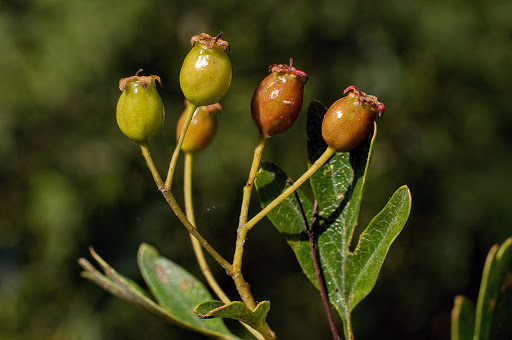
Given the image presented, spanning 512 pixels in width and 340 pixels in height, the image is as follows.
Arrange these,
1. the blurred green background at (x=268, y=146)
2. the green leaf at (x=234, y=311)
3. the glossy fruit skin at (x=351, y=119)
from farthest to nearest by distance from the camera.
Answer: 1. the blurred green background at (x=268, y=146)
2. the glossy fruit skin at (x=351, y=119)
3. the green leaf at (x=234, y=311)

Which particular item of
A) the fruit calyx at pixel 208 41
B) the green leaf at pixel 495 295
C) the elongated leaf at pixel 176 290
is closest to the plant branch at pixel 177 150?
the fruit calyx at pixel 208 41

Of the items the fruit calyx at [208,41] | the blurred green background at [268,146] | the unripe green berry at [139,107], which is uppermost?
the fruit calyx at [208,41]

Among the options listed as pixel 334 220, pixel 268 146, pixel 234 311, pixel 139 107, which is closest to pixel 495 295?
pixel 334 220

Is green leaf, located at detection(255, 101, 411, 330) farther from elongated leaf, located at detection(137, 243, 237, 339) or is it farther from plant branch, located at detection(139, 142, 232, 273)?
elongated leaf, located at detection(137, 243, 237, 339)

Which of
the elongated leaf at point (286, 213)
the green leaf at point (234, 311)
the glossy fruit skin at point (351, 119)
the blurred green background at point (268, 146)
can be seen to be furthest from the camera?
the blurred green background at point (268, 146)

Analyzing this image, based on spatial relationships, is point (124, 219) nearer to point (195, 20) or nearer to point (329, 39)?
point (195, 20)

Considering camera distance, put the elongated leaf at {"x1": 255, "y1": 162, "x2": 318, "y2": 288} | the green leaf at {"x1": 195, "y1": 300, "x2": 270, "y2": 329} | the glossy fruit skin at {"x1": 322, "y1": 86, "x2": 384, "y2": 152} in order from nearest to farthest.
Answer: the green leaf at {"x1": 195, "y1": 300, "x2": 270, "y2": 329} < the glossy fruit skin at {"x1": 322, "y1": 86, "x2": 384, "y2": 152} < the elongated leaf at {"x1": 255, "y1": 162, "x2": 318, "y2": 288}

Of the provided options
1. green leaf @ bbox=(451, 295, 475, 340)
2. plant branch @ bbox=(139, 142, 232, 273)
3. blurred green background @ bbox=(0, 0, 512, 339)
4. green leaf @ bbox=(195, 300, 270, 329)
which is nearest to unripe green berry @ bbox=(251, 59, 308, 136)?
plant branch @ bbox=(139, 142, 232, 273)

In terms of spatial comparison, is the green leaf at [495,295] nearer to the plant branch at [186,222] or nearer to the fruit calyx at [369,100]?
the fruit calyx at [369,100]
